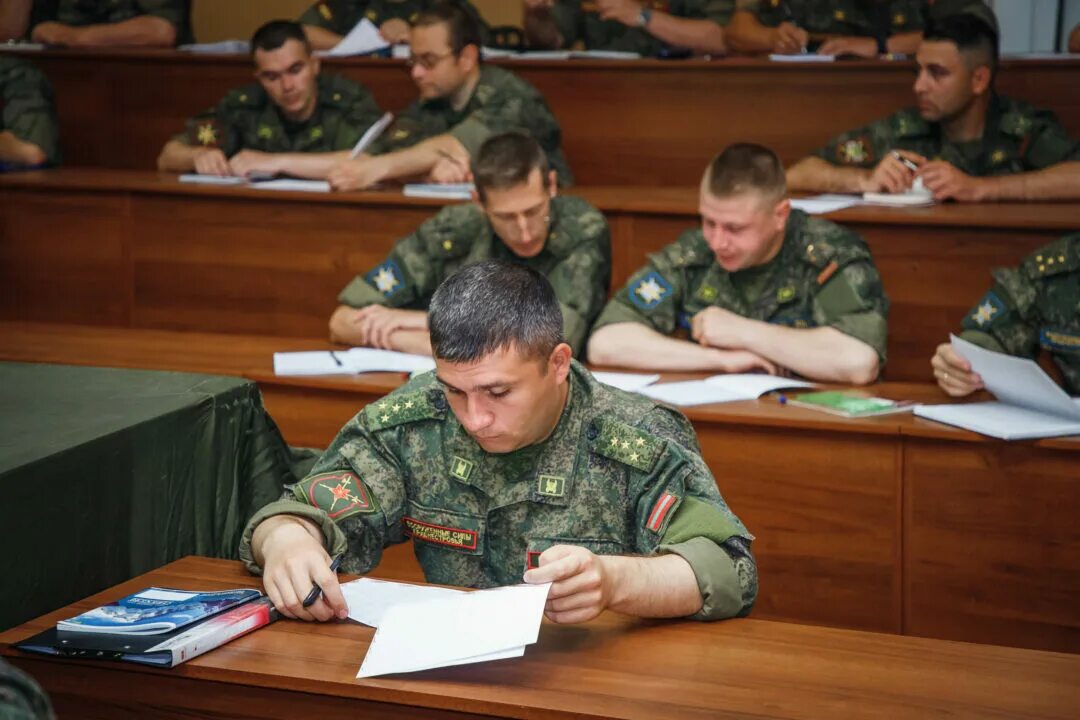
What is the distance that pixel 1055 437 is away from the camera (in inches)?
106

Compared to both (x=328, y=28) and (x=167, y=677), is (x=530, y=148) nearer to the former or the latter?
(x=167, y=677)

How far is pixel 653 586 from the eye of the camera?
1673 mm

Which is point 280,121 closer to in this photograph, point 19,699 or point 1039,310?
point 1039,310

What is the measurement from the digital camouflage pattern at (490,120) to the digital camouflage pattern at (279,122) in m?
0.20

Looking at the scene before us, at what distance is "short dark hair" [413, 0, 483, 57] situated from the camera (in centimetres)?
469

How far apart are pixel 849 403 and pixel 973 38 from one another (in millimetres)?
1843

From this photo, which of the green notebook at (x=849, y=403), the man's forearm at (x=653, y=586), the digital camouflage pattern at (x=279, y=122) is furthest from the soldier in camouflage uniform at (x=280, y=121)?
the man's forearm at (x=653, y=586)

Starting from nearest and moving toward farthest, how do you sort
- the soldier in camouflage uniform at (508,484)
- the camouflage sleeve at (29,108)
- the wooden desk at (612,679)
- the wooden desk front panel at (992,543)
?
the wooden desk at (612,679) < the soldier in camouflage uniform at (508,484) < the wooden desk front panel at (992,543) < the camouflage sleeve at (29,108)

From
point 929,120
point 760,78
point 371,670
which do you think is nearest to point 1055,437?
point 371,670

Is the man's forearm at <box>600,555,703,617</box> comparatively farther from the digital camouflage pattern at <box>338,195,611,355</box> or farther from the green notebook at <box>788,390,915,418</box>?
the digital camouflage pattern at <box>338,195,611,355</box>

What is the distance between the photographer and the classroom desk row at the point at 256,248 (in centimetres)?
393

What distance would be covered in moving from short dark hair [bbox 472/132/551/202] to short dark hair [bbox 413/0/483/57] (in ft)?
4.56

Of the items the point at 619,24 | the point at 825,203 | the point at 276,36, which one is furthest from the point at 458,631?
the point at 619,24

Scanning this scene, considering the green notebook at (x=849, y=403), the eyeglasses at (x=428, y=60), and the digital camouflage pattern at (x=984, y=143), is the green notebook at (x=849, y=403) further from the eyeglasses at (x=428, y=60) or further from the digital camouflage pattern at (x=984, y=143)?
the eyeglasses at (x=428, y=60)
